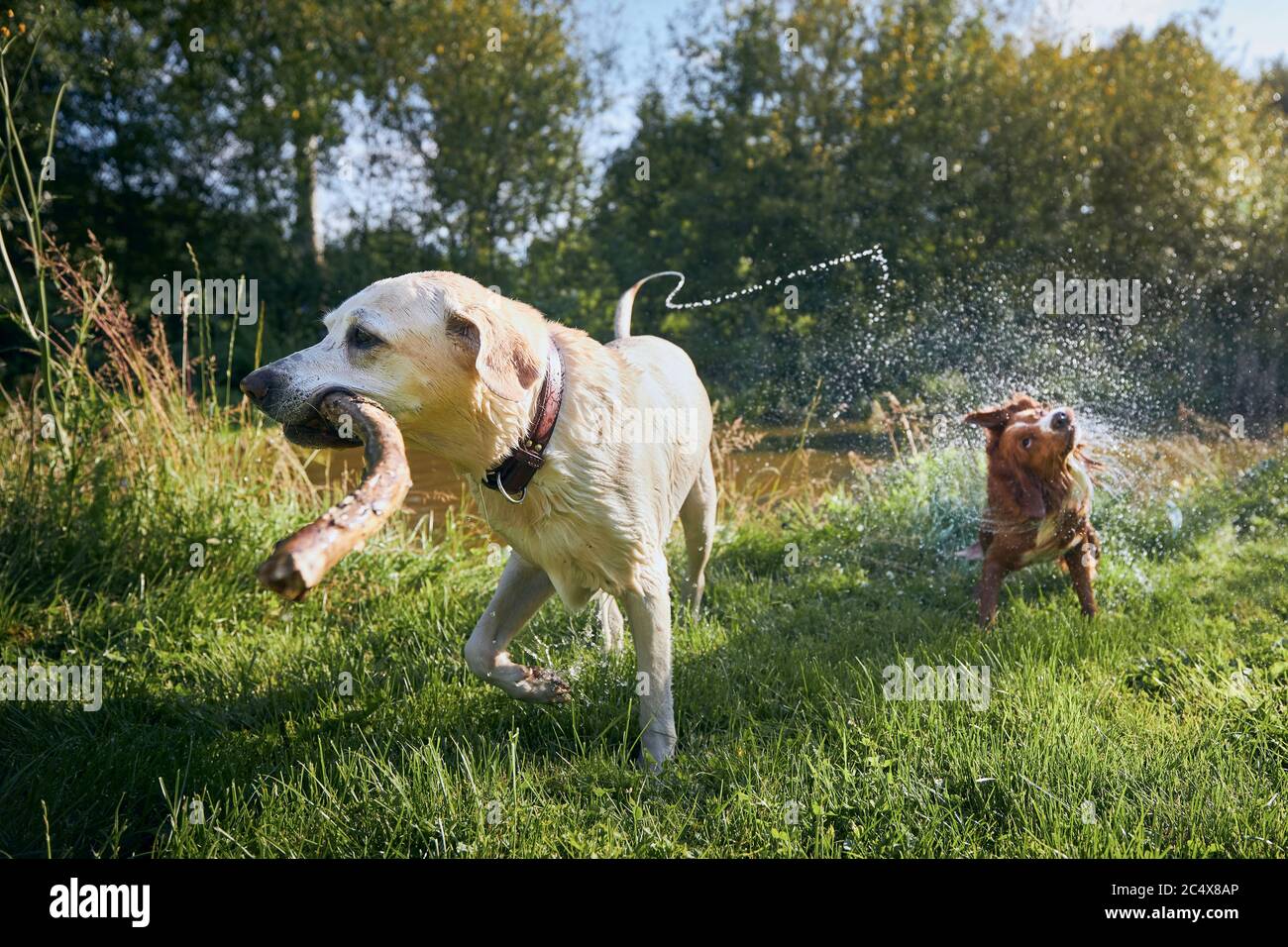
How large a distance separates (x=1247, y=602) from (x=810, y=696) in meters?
2.44

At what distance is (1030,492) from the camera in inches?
162

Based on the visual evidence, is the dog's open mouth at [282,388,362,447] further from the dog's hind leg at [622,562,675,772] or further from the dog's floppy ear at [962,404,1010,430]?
the dog's floppy ear at [962,404,1010,430]

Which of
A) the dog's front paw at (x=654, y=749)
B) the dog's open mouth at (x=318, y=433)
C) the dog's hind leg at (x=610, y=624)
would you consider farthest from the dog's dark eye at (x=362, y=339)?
the dog's hind leg at (x=610, y=624)

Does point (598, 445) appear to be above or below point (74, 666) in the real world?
above

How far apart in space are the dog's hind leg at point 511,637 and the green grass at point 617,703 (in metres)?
0.14

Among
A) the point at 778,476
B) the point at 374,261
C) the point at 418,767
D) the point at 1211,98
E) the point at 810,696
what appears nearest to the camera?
the point at 418,767

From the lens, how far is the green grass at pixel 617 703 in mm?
2727

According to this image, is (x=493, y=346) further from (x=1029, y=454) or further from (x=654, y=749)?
(x=1029, y=454)

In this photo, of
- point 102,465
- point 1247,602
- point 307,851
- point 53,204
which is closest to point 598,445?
point 307,851

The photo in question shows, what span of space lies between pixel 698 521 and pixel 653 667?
4.01 feet

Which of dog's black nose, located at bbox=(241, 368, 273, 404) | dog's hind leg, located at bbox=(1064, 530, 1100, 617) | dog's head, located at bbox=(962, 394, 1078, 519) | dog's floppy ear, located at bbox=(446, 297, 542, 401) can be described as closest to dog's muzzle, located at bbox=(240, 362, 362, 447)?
dog's black nose, located at bbox=(241, 368, 273, 404)

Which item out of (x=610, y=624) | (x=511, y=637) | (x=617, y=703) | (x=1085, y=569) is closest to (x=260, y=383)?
(x=511, y=637)

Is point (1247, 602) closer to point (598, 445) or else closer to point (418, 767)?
point (598, 445)

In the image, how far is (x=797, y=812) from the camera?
9.10 feet
